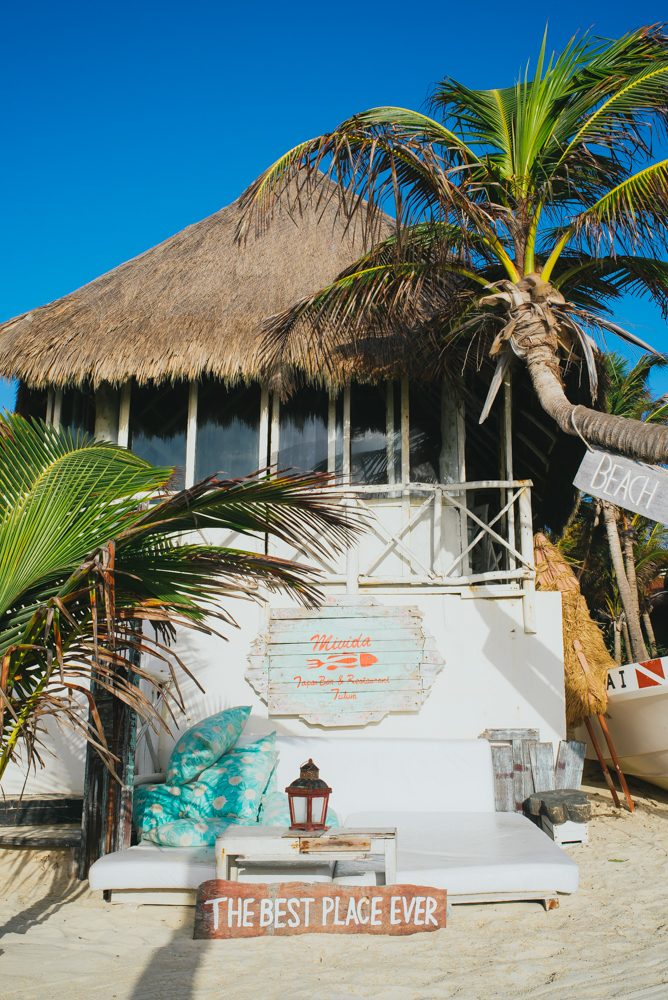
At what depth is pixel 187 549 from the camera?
126 inches

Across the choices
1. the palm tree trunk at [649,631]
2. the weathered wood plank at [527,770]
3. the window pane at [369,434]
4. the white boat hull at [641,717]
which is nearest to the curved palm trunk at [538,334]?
the window pane at [369,434]

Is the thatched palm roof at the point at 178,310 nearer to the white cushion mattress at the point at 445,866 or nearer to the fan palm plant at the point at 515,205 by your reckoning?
the fan palm plant at the point at 515,205

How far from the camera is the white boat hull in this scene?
6.47m

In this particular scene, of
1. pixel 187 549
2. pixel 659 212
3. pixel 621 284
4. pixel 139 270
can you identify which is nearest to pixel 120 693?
pixel 187 549

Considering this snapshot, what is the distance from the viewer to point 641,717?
21.9 ft

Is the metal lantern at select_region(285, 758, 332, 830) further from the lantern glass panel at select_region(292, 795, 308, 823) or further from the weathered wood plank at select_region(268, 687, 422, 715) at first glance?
the weathered wood plank at select_region(268, 687, 422, 715)

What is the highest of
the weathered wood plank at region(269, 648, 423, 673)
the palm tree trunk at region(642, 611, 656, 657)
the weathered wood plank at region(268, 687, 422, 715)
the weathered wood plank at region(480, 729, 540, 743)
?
the palm tree trunk at region(642, 611, 656, 657)

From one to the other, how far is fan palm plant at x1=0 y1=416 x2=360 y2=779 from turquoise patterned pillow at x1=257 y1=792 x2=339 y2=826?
1.68 metres

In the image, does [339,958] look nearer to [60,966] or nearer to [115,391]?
[60,966]

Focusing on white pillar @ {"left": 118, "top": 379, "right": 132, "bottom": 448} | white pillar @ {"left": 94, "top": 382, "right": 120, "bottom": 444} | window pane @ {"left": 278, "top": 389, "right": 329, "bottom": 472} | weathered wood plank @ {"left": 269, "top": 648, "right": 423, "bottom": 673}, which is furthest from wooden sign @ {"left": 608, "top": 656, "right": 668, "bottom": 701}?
white pillar @ {"left": 94, "top": 382, "right": 120, "bottom": 444}

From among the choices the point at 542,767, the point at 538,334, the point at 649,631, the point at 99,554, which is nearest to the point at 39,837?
the point at 99,554

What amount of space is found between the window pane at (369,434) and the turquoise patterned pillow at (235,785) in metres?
3.37

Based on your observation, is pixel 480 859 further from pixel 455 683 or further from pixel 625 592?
pixel 625 592

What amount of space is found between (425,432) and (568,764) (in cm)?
356
